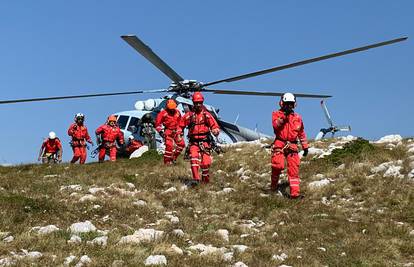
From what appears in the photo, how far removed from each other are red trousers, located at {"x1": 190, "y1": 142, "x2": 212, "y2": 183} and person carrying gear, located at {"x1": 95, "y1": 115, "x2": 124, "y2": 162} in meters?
9.59

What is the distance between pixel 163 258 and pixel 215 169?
1051 cm

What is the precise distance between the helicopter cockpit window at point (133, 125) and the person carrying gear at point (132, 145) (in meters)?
0.37

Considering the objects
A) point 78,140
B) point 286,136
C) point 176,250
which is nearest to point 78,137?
point 78,140

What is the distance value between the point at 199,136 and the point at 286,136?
265 centimetres

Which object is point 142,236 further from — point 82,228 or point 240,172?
point 240,172

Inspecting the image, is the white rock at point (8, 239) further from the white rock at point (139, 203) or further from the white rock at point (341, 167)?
the white rock at point (341, 167)

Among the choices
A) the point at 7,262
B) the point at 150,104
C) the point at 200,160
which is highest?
the point at 150,104

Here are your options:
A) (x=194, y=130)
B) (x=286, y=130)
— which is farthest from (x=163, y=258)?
(x=194, y=130)

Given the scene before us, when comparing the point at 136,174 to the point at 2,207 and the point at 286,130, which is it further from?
the point at 2,207

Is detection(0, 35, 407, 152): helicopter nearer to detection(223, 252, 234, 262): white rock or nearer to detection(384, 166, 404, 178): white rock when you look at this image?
detection(384, 166, 404, 178): white rock

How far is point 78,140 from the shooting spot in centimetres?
2406

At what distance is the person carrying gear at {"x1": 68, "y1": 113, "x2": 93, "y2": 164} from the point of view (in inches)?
947

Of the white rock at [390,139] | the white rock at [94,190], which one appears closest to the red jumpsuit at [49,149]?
the white rock at [94,190]

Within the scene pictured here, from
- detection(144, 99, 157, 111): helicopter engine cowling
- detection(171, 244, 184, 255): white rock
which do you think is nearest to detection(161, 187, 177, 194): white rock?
detection(171, 244, 184, 255): white rock
